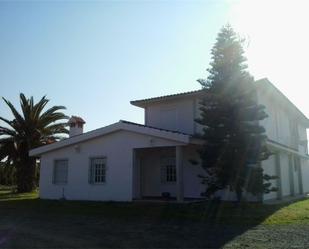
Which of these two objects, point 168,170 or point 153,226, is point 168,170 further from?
point 153,226

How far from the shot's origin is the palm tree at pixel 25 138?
2723cm

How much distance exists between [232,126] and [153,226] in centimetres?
611

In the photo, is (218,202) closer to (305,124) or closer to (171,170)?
(171,170)

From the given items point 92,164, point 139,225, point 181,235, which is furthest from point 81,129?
point 181,235

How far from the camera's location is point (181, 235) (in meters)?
9.53

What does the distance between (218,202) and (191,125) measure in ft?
15.9

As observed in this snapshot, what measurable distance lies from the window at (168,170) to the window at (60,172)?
17.3 ft

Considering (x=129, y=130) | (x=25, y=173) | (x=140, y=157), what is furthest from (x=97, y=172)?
(x=25, y=173)

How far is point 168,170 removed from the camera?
65.2 feet

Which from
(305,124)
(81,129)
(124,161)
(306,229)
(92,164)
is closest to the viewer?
(306,229)

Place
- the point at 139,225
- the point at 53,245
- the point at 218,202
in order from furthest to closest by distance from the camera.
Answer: the point at 218,202 → the point at 139,225 → the point at 53,245

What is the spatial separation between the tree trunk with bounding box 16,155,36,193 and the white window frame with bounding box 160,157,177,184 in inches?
487

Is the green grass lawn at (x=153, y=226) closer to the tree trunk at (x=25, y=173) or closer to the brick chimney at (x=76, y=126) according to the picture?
the brick chimney at (x=76, y=126)

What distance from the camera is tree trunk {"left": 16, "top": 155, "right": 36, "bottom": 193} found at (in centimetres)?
2758
